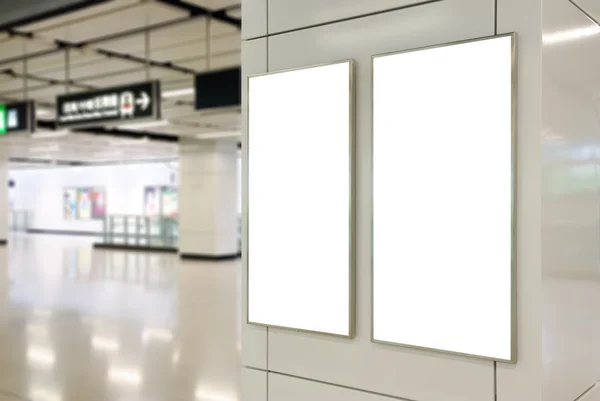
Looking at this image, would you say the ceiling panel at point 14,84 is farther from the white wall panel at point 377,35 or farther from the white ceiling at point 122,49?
the white wall panel at point 377,35

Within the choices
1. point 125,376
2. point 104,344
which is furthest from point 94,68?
point 125,376

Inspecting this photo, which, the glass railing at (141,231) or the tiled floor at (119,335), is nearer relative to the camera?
the tiled floor at (119,335)

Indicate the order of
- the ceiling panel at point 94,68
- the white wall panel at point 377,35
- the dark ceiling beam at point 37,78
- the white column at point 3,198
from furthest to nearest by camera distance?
the white column at point 3,198, the dark ceiling beam at point 37,78, the ceiling panel at point 94,68, the white wall panel at point 377,35

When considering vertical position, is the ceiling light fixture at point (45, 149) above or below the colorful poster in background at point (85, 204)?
above

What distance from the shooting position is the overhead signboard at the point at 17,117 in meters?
8.36

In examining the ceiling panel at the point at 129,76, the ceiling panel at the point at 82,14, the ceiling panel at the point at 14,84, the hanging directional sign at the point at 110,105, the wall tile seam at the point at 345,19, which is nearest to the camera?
the wall tile seam at the point at 345,19

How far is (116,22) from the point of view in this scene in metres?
6.40

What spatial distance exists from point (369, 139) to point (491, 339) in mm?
947

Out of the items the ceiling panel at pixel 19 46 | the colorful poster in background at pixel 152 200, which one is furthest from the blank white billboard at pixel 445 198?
the colorful poster in background at pixel 152 200

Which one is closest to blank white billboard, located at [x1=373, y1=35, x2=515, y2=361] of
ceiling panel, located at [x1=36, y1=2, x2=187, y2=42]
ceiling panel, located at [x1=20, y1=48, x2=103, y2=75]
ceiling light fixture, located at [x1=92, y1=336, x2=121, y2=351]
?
ceiling panel, located at [x1=36, y1=2, x2=187, y2=42]

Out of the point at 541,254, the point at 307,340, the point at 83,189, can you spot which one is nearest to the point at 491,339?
the point at 541,254

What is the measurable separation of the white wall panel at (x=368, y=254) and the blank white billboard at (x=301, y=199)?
0.06 metres

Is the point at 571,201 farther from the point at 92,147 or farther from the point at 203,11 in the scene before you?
the point at 92,147

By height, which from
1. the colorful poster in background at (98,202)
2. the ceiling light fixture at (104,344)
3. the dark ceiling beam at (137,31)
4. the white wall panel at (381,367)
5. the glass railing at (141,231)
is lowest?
the ceiling light fixture at (104,344)
